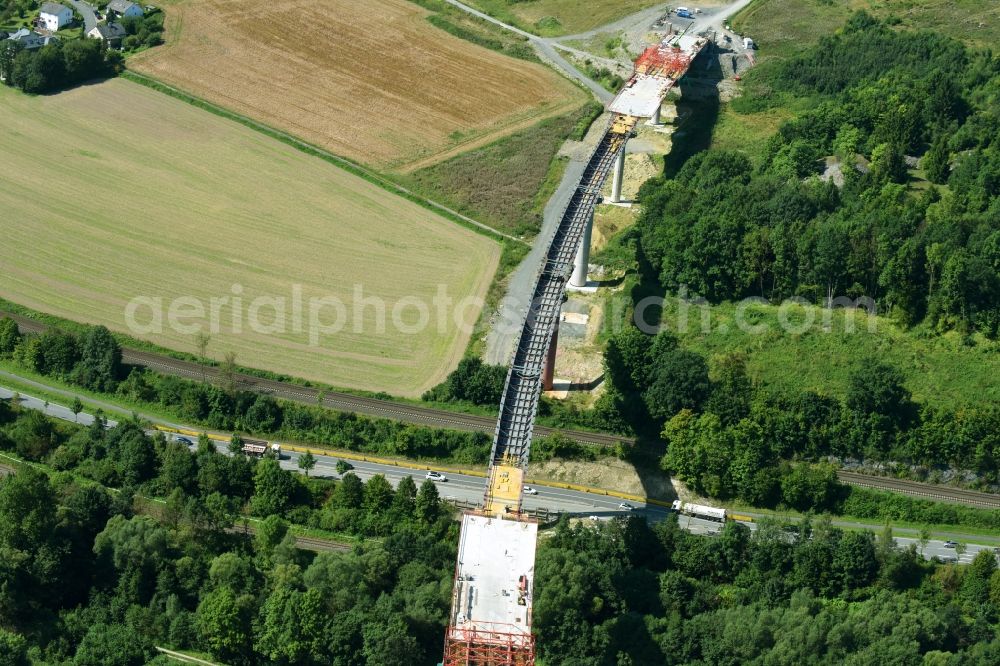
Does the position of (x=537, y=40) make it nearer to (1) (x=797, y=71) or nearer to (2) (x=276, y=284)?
(1) (x=797, y=71)

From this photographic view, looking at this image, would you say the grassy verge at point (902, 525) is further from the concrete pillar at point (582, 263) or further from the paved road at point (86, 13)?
the paved road at point (86, 13)

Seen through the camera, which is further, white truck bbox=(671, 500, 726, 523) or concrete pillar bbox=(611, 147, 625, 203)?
concrete pillar bbox=(611, 147, 625, 203)

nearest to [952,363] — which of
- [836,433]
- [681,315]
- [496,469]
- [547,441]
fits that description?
[836,433]

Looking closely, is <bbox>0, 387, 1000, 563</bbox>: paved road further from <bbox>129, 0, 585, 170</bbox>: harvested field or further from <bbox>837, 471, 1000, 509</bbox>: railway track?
<bbox>129, 0, 585, 170</bbox>: harvested field

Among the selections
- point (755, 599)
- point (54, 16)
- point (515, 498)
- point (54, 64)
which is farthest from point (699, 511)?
point (54, 16)

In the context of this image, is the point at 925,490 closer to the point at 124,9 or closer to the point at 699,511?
the point at 699,511

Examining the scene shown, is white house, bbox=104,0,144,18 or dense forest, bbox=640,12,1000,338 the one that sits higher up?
white house, bbox=104,0,144,18

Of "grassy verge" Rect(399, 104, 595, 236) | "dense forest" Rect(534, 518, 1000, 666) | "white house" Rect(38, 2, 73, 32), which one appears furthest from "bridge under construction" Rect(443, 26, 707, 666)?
"white house" Rect(38, 2, 73, 32)

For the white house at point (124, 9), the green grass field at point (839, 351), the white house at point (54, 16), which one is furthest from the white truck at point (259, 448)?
the white house at point (54, 16)
